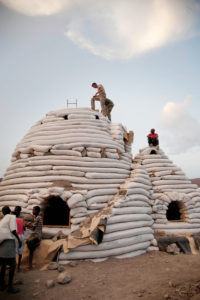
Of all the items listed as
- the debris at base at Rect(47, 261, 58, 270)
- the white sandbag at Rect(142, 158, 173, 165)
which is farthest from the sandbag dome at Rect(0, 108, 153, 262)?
the white sandbag at Rect(142, 158, 173, 165)

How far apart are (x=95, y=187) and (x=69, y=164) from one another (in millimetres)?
1239

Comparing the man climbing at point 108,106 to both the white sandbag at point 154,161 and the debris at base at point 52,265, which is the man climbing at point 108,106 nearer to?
the white sandbag at point 154,161

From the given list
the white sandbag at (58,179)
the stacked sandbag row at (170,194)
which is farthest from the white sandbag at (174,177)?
the white sandbag at (58,179)

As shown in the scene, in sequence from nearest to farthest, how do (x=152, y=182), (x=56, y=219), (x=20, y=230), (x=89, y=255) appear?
(x=20, y=230) → (x=89, y=255) → (x=152, y=182) → (x=56, y=219)

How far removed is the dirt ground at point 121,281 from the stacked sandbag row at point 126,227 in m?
0.24

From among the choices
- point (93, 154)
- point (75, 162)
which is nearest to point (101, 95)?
point (93, 154)

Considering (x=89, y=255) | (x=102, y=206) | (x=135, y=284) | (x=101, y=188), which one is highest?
(x=101, y=188)

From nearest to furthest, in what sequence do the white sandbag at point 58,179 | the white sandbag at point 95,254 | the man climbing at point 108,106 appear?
the white sandbag at point 95,254
the white sandbag at point 58,179
the man climbing at point 108,106

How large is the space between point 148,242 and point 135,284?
2.37m

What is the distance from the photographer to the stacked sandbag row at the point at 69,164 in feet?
21.7

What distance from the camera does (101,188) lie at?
697 cm

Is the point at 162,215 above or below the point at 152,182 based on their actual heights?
below

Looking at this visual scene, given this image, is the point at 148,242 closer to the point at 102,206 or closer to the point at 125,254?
the point at 125,254

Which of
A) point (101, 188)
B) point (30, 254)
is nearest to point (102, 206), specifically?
point (101, 188)
